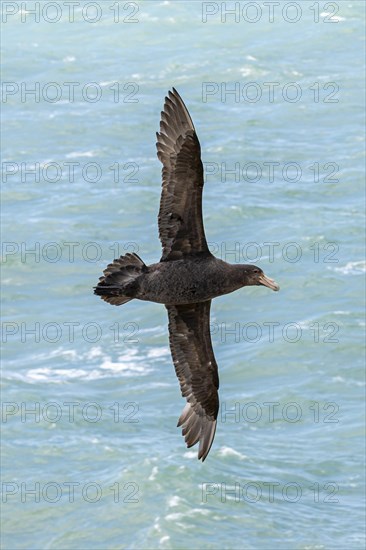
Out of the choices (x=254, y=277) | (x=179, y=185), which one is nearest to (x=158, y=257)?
(x=254, y=277)

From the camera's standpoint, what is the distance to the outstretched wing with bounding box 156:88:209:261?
16594mm

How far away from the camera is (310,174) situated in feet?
195

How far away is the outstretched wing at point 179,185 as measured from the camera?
16.6 m

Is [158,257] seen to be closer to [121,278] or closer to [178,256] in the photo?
[178,256]

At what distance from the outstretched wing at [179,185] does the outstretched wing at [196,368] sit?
1.17 m

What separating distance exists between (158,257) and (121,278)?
3468cm

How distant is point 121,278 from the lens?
642 inches

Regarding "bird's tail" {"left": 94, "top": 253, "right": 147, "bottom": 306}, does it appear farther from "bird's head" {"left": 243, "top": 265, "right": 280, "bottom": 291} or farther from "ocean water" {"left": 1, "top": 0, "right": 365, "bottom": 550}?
"ocean water" {"left": 1, "top": 0, "right": 365, "bottom": 550}

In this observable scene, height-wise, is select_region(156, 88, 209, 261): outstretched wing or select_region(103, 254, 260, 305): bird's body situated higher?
select_region(156, 88, 209, 261): outstretched wing

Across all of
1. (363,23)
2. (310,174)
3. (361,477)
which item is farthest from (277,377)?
(363,23)

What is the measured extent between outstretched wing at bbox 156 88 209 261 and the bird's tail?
49cm

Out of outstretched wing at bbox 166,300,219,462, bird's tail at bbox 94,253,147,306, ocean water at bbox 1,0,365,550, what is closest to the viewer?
bird's tail at bbox 94,253,147,306

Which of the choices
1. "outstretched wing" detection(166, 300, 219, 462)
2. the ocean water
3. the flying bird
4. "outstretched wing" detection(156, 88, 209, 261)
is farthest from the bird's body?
the ocean water

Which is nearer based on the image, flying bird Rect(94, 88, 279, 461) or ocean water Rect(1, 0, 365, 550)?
flying bird Rect(94, 88, 279, 461)
